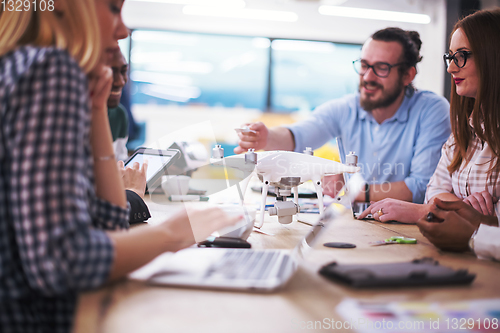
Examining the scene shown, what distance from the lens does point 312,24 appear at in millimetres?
5445

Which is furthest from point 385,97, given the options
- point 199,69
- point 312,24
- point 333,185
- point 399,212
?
point 199,69

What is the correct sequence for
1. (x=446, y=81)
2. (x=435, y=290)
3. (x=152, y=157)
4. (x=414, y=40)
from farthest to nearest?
(x=446, y=81) < (x=414, y=40) < (x=152, y=157) < (x=435, y=290)

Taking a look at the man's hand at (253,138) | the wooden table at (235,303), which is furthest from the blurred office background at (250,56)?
the wooden table at (235,303)

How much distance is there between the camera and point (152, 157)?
156 cm

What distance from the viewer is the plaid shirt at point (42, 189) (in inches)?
18.8

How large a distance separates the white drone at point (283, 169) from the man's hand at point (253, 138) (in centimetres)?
58

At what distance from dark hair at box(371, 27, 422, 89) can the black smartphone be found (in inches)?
52.0

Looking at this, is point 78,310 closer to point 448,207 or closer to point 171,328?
point 171,328

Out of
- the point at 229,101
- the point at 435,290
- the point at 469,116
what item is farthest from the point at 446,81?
the point at 435,290

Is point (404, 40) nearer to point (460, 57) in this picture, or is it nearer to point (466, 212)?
point (460, 57)

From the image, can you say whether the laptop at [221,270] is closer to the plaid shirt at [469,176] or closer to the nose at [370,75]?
the plaid shirt at [469,176]

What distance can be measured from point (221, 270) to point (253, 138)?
123 cm

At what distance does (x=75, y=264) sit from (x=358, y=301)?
0.40 meters

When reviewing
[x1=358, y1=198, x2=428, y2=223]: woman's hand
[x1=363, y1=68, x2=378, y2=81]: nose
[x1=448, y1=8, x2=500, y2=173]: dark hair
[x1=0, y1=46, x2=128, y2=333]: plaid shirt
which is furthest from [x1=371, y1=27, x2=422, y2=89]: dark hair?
[x1=0, y1=46, x2=128, y2=333]: plaid shirt
